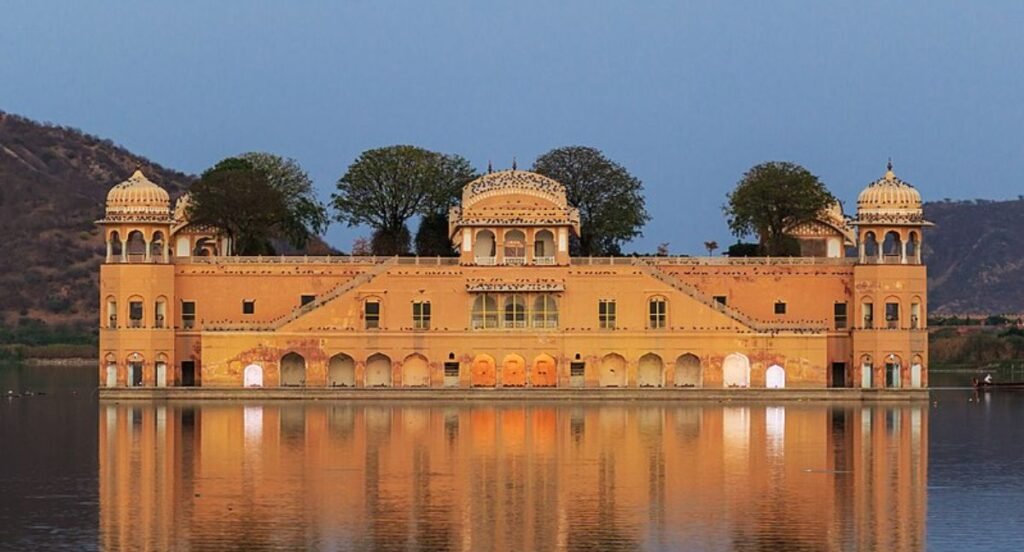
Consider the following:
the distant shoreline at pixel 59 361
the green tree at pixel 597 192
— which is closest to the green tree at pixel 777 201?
the green tree at pixel 597 192

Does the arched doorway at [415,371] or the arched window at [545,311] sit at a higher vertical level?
the arched window at [545,311]

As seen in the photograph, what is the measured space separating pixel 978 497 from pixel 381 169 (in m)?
44.4

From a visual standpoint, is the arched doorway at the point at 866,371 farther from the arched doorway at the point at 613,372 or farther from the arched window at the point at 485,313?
the arched window at the point at 485,313

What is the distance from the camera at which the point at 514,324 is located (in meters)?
70.1

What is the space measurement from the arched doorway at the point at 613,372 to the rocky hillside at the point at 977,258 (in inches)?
3803

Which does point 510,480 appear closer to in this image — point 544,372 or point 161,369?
point 544,372

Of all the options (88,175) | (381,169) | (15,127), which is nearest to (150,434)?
(381,169)

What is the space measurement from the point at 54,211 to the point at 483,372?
6491cm

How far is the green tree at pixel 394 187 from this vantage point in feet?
259

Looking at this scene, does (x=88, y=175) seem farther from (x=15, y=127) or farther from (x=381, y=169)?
(x=381, y=169)

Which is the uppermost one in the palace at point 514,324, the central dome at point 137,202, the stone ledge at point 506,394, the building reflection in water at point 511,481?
the central dome at point 137,202

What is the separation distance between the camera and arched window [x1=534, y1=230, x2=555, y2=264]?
71.3 m

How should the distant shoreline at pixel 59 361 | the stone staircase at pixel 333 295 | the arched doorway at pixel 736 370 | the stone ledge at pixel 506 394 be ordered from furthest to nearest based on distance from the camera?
the distant shoreline at pixel 59 361 < the arched doorway at pixel 736 370 < the stone staircase at pixel 333 295 < the stone ledge at pixel 506 394

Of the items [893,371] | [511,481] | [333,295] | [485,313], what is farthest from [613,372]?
[511,481]
